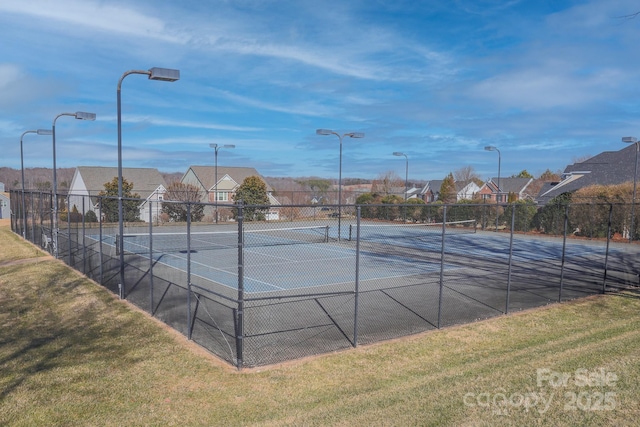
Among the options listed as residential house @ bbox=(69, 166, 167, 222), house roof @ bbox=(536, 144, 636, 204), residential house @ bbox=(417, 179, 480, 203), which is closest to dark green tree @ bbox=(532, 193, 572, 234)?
house roof @ bbox=(536, 144, 636, 204)

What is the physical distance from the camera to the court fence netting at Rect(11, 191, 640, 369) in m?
9.15

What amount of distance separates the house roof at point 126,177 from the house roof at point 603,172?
46.2 metres

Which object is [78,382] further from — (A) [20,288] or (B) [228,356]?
(A) [20,288]

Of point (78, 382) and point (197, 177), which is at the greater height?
point (197, 177)

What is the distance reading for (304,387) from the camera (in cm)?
691

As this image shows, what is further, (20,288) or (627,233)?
(627,233)

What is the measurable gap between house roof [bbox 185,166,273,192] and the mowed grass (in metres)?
54.4

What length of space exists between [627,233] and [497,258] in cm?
1469

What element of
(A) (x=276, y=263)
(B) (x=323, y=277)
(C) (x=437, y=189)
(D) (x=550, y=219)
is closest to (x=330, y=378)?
(B) (x=323, y=277)

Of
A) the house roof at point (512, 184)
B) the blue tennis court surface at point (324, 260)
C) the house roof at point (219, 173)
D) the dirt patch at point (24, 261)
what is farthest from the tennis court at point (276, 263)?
the house roof at point (512, 184)

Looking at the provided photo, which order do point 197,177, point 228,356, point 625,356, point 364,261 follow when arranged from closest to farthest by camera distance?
point 625,356 < point 228,356 < point 364,261 < point 197,177

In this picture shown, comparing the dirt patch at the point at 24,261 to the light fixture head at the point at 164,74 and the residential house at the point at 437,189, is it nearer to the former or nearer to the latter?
the light fixture head at the point at 164,74

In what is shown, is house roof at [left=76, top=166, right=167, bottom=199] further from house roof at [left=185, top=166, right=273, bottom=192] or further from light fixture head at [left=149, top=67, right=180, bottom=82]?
light fixture head at [left=149, top=67, right=180, bottom=82]

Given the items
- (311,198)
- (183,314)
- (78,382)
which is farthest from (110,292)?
(311,198)
